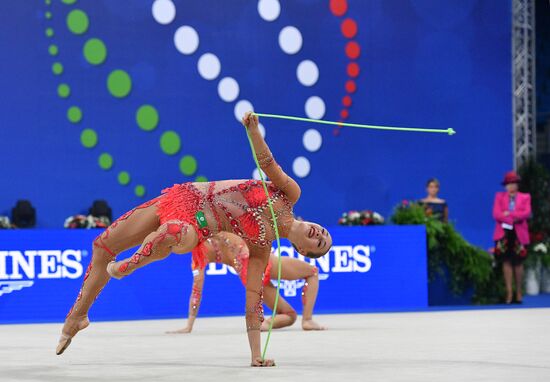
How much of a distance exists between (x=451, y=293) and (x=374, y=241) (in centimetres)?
146

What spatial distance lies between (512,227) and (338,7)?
13.9ft

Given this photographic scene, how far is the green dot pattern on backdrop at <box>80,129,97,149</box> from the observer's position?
12719 millimetres

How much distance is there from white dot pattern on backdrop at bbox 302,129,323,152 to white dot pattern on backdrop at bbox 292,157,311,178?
7.2 inches

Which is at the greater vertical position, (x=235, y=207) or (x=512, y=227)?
(x=512, y=227)

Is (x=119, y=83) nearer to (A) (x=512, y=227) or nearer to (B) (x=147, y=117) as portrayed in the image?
(B) (x=147, y=117)

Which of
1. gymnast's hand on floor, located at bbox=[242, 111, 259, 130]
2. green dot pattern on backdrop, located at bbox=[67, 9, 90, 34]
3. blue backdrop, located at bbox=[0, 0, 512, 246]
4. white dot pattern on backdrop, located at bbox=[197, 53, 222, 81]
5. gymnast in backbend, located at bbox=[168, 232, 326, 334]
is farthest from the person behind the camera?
white dot pattern on backdrop, located at bbox=[197, 53, 222, 81]

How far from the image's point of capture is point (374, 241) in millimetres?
10891

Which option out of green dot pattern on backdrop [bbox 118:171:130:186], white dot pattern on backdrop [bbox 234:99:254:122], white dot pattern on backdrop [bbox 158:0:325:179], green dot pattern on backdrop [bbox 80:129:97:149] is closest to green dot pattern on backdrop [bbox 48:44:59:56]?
green dot pattern on backdrop [bbox 80:129:97:149]

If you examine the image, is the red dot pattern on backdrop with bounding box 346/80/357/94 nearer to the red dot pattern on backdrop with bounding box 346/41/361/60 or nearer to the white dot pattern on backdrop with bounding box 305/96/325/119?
the red dot pattern on backdrop with bounding box 346/41/361/60

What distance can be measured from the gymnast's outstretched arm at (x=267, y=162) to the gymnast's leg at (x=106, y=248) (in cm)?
65

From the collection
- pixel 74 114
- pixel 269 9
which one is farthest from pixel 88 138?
pixel 269 9

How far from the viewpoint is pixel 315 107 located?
551 inches

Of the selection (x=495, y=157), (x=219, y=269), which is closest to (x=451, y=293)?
(x=219, y=269)

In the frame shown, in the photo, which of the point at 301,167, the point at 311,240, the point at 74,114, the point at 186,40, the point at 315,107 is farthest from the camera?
the point at 315,107
